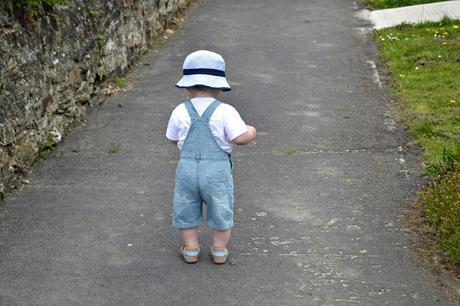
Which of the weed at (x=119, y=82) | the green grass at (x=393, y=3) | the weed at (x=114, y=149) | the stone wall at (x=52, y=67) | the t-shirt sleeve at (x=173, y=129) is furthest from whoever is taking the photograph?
the green grass at (x=393, y=3)

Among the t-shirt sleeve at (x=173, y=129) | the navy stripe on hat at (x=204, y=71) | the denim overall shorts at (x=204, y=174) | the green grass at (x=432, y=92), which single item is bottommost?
the green grass at (x=432, y=92)

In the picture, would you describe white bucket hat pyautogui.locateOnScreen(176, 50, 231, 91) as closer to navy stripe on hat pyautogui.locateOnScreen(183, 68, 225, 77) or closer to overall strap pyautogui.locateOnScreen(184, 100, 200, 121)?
navy stripe on hat pyautogui.locateOnScreen(183, 68, 225, 77)

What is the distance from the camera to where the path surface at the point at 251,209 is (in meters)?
5.41

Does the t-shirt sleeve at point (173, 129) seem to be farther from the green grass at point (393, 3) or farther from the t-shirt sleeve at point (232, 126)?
the green grass at point (393, 3)

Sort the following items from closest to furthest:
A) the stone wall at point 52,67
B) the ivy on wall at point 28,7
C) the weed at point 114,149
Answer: the stone wall at point 52,67 → the ivy on wall at point 28,7 → the weed at point 114,149

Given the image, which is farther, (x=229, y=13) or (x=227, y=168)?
(x=229, y=13)

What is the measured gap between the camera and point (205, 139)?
547cm

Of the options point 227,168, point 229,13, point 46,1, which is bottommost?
point 229,13

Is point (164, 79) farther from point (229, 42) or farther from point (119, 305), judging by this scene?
point (119, 305)

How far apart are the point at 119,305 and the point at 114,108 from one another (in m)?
4.40

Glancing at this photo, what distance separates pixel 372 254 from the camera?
19.2 feet

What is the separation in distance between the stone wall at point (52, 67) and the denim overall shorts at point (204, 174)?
1.97 meters

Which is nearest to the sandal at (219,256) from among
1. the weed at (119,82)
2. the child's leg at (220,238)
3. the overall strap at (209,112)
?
the child's leg at (220,238)

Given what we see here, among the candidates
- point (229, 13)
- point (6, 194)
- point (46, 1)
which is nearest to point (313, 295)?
point (6, 194)
